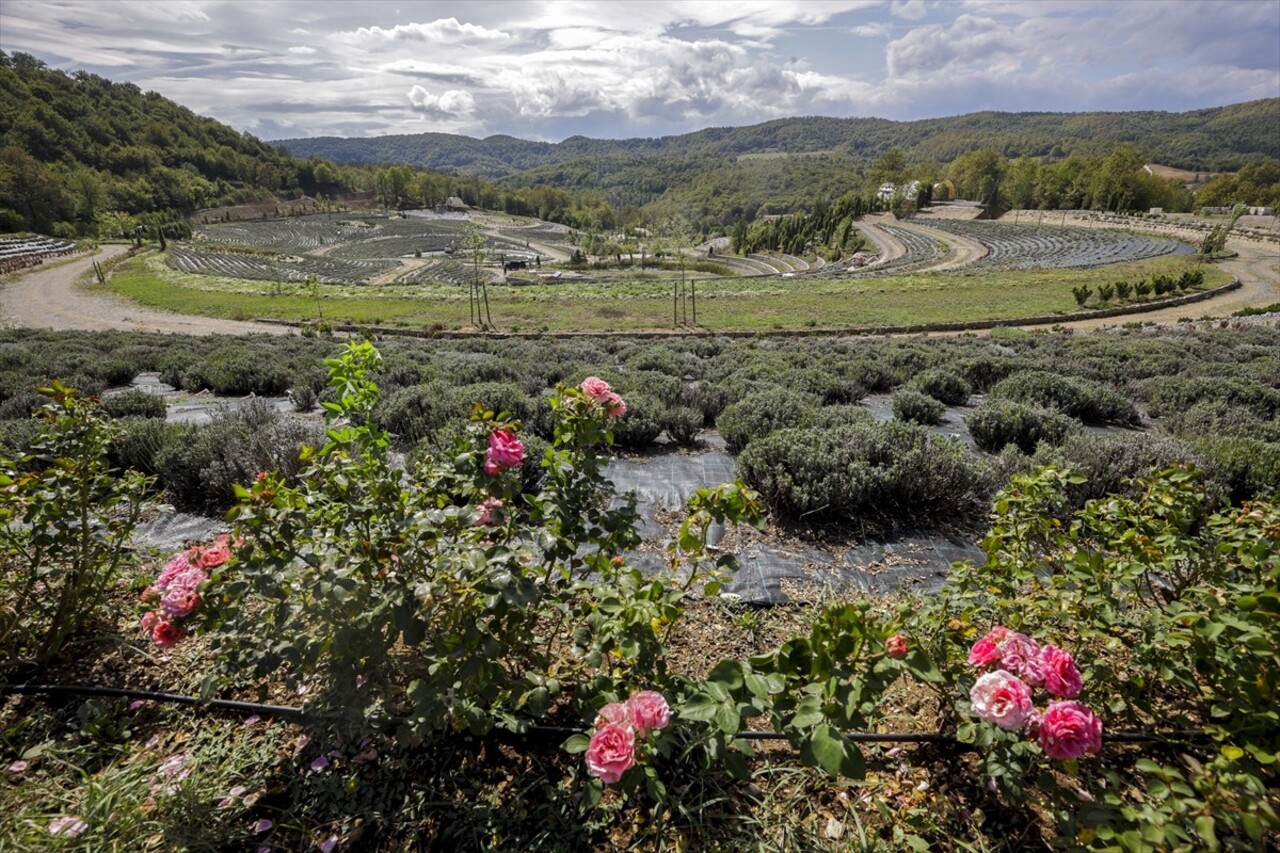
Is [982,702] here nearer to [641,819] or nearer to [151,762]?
[641,819]

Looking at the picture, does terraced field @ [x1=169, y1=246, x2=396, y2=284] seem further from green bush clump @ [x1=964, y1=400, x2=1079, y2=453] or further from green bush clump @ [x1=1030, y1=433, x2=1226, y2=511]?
green bush clump @ [x1=1030, y1=433, x2=1226, y2=511]

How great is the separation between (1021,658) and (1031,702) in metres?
0.15

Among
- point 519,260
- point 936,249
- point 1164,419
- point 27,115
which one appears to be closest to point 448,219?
point 519,260

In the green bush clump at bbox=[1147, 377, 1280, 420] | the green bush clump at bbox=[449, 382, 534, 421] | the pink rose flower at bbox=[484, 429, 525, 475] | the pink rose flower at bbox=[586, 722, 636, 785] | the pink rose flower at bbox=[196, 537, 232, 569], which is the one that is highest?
the pink rose flower at bbox=[484, 429, 525, 475]

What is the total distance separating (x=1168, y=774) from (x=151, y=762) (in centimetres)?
392

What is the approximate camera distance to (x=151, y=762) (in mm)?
2562

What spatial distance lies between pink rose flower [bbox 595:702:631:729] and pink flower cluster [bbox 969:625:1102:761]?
1204 millimetres

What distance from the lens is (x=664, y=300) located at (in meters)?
49.3

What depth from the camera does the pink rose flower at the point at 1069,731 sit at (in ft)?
5.98

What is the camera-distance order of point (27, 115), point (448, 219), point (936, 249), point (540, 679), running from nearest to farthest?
point (540, 679)
point (936, 249)
point (27, 115)
point (448, 219)

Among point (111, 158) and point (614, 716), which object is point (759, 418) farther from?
point (111, 158)

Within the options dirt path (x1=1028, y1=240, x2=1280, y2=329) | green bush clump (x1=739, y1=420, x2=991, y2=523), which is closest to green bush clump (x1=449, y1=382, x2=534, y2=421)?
green bush clump (x1=739, y1=420, x2=991, y2=523)

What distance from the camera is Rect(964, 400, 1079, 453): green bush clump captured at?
6.44 m

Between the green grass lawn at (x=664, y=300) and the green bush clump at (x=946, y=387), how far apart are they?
23706mm
